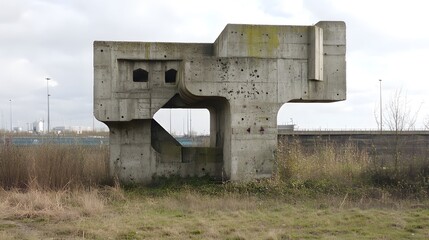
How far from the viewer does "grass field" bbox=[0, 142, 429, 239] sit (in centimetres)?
767

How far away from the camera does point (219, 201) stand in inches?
408

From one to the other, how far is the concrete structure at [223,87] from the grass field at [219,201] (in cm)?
59

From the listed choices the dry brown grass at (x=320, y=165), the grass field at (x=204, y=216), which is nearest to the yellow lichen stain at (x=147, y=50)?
the grass field at (x=204, y=216)

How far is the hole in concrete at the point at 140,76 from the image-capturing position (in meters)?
13.4

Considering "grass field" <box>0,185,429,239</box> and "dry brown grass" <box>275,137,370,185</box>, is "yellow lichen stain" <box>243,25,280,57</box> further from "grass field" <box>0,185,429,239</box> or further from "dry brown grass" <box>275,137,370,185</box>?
"grass field" <box>0,185,429,239</box>

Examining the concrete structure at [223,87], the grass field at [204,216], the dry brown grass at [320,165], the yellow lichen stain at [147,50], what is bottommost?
the grass field at [204,216]

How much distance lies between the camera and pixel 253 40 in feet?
40.7

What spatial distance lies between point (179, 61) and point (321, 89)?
3756 mm

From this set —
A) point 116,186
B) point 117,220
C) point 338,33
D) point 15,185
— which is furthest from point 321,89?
point 15,185

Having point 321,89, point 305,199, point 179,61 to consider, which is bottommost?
point 305,199

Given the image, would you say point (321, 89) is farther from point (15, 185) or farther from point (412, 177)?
point (15, 185)

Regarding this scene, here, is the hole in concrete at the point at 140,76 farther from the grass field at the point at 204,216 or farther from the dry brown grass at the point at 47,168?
the grass field at the point at 204,216

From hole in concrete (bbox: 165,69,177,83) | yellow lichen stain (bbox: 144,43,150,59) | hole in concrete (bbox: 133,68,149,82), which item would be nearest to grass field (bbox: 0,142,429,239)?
hole in concrete (bbox: 133,68,149,82)

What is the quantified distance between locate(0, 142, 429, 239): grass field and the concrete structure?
59 cm
